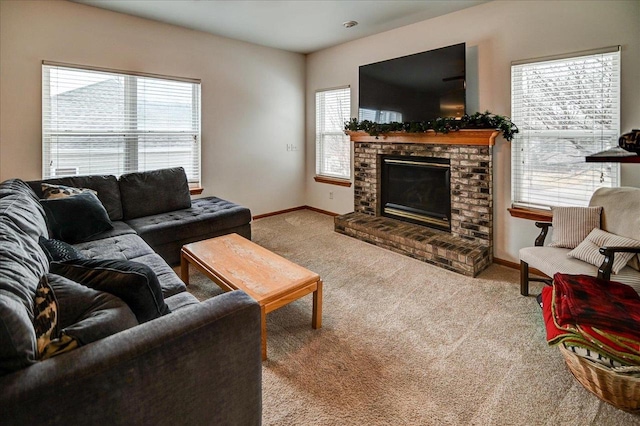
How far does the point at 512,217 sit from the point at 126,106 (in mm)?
4532

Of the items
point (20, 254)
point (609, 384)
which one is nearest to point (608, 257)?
point (609, 384)

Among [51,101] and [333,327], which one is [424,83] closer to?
[333,327]

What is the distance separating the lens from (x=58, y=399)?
2.85ft

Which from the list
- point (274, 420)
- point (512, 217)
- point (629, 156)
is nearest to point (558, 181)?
point (512, 217)

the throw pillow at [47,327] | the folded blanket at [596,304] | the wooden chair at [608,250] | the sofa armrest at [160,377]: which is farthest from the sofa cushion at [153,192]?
the folded blanket at [596,304]

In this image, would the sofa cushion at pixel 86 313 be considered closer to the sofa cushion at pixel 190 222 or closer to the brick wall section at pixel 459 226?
the sofa cushion at pixel 190 222

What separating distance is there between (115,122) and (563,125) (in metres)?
4.72

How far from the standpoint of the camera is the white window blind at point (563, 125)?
2.87m

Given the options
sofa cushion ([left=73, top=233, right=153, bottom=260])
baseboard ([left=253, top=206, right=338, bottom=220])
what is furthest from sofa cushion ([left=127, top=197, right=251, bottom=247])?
baseboard ([left=253, top=206, right=338, bottom=220])

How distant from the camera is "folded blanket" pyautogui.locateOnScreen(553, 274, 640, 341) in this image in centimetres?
172

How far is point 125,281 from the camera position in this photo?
4.07ft

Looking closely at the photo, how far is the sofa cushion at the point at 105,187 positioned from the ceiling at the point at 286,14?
1.86m

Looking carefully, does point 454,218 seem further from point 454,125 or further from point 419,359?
point 419,359

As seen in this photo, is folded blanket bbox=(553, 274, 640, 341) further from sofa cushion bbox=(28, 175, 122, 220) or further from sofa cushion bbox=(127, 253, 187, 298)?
sofa cushion bbox=(28, 175, 122, 220)
